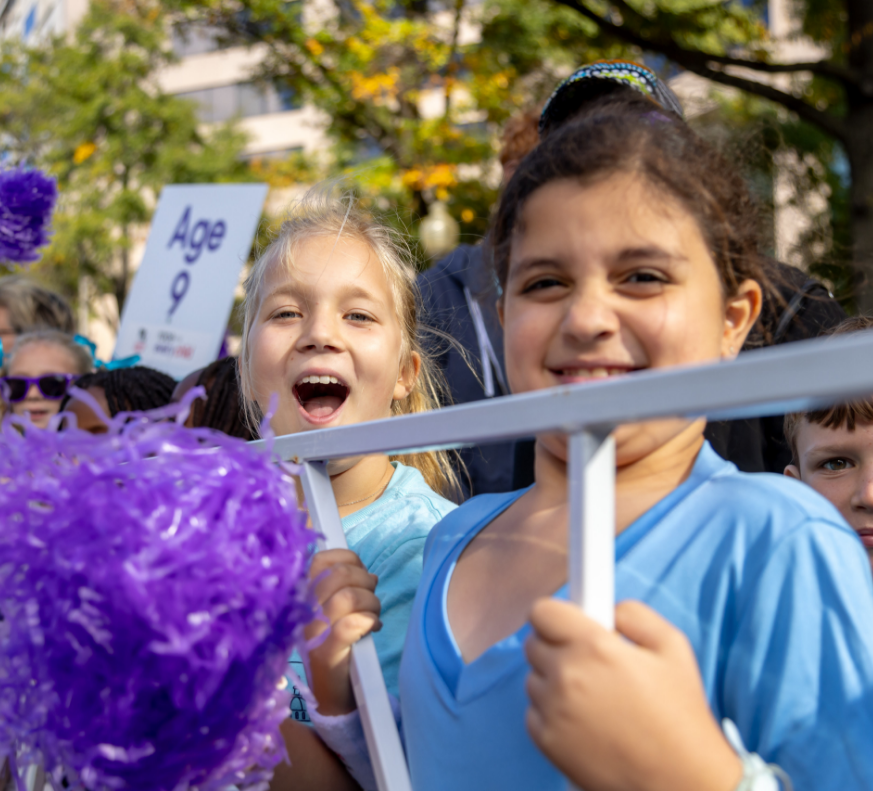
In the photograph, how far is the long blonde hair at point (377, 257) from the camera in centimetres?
182

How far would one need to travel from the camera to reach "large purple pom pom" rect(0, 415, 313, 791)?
711 mm

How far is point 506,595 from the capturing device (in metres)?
0.97

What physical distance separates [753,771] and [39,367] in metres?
3.55

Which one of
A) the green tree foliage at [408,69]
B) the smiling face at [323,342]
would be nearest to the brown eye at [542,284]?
the smiling face at [323,342]

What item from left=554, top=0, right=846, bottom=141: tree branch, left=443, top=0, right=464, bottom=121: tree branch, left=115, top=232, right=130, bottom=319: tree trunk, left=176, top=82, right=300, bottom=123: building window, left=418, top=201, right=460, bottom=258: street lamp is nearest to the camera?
left=554, top=0, right=846, bottom=141: tree branch

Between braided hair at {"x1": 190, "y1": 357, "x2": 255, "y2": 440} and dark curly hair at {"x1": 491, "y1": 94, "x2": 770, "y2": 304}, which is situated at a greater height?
braided hair at {"x1": 190, "y1": 357, "x2": 255, "y2": 440}

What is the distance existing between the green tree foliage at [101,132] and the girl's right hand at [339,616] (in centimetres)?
1834

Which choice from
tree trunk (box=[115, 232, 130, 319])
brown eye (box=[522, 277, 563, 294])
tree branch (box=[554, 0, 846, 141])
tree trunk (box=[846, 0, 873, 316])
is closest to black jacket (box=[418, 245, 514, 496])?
brown eye (box=[522, 277, 563, 294])

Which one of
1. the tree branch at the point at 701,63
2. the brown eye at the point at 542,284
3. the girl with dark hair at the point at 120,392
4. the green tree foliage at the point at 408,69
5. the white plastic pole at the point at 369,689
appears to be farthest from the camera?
the green tree foliage at the point at 408,69

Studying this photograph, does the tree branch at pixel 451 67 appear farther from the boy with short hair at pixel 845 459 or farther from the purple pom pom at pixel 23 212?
the boy with short hair at pixel 845 459

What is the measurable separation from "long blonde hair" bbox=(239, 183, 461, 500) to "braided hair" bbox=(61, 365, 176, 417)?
102 cm

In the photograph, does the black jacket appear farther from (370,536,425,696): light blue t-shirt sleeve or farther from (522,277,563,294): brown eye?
(522,277,563,294): brown eye

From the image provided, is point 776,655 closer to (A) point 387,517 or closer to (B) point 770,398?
(B) point 770,398

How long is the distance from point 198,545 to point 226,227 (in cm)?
368
